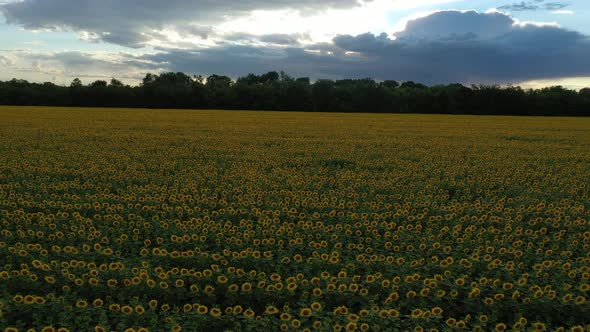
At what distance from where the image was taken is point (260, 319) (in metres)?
4.78

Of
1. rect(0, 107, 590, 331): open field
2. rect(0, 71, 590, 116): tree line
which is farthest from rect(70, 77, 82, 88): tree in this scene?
rect(0, 107, 590, 331): open field

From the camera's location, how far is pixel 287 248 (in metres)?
6.90

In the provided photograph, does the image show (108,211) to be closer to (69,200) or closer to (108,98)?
(69,200)

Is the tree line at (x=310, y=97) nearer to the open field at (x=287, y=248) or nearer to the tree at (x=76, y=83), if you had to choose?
the tree at (x=76, y=83)

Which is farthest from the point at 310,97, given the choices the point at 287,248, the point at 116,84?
the point at 287,248

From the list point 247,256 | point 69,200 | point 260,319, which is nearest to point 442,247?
point 247,256

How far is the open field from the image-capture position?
4.97m

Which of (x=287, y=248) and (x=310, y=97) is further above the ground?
(x=310, y=97)

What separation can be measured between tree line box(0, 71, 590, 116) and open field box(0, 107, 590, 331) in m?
60.6

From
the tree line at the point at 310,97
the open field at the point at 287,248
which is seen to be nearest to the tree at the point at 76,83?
the tree line at the point at 310,97

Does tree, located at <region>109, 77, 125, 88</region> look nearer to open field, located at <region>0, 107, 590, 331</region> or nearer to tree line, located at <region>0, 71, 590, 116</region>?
tree line, located at <region>0, 71, 590, 116</region>

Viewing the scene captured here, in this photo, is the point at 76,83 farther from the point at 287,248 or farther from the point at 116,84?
the point at 287,248

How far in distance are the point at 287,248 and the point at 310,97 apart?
6890 cm

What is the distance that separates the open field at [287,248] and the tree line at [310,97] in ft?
199
